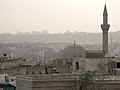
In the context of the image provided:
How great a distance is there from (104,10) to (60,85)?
19582 millimetres

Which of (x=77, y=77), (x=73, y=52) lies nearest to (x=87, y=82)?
(x=77, y=77)

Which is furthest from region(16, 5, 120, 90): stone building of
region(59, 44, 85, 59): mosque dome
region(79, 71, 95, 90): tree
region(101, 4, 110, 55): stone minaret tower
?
region(101, 4, 110, 55): stone minaret tower

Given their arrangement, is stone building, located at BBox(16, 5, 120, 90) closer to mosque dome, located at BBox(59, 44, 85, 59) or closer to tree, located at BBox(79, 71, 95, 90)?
tree, located at BBox(79, 71, 95, 90)

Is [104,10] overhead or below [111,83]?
overhead

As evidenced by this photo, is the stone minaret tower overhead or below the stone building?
overhead

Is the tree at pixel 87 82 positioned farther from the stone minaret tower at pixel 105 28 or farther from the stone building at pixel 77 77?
the stone minaret tower at pixel 105 28

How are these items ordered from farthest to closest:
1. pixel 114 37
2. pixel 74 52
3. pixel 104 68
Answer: pixel 114 37 < pixel 74 52 < pixel 104 68

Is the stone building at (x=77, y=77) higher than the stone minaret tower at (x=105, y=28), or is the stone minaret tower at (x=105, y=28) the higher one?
the stone minaret tower at (x=105, y=28)

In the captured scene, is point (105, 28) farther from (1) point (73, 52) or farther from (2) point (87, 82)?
(2) point (87, 82)

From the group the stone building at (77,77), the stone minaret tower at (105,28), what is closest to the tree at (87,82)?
the stone building at (77,77)

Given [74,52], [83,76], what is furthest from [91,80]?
[74,52]

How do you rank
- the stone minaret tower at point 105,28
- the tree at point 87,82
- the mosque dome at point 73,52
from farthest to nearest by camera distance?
1. the stone minaret tower at point 105,28
2. the mosque dome at point 73,52
3. the tree at point 87,82

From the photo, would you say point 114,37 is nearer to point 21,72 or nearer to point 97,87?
point 21,72

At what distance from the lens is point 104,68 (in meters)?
25.9
